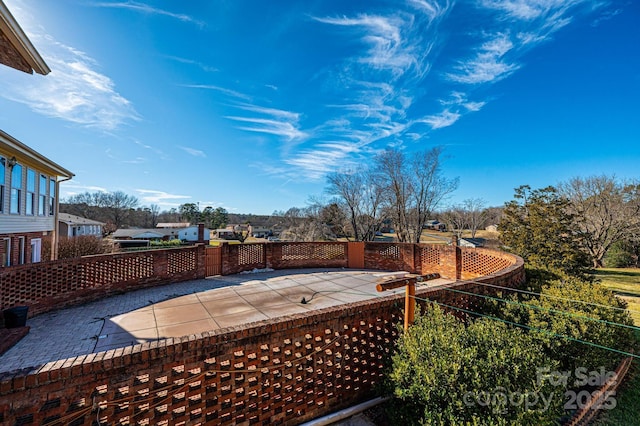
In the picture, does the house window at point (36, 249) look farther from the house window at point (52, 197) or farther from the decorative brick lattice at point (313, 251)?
the decorative brick lattice at point (313, 251)

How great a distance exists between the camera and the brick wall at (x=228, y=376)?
152cm

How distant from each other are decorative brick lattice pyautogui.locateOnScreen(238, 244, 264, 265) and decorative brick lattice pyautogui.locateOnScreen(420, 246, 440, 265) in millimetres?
6576

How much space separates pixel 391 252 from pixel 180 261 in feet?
26.8

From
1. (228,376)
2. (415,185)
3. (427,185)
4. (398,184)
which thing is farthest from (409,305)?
(427,185)

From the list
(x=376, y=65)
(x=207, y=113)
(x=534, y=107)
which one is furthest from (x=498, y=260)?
(x=207, y=113)

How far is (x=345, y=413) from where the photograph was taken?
2.55 metres

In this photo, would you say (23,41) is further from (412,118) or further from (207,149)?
(412,118)

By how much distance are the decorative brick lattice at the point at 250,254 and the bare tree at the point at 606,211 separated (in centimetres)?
1945

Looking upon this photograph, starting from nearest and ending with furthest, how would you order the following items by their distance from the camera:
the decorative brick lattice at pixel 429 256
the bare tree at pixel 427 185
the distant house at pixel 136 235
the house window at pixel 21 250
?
the house window at pixel 21 250 → the decorative brick lattice at pixel 429 256 → the bare tree at pixel 427 185 → the distant house at pixel 136 235

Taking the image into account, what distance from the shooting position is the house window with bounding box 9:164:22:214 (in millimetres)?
8547

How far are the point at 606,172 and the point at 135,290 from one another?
28505 mm

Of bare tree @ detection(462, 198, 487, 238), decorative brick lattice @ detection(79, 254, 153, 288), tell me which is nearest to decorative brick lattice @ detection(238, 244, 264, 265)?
decorative brick lattice @ detection(79, 254, 153, 288)

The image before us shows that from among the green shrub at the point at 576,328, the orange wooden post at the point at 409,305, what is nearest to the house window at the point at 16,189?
the orange wooden post at the point at 409,305

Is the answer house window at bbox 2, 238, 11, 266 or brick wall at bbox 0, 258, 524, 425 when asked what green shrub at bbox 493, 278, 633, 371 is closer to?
brick wall at bbox 0, 258, 524, 425
